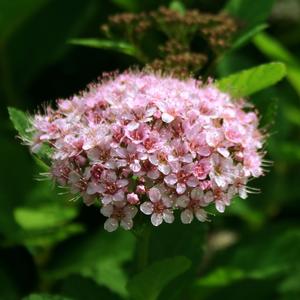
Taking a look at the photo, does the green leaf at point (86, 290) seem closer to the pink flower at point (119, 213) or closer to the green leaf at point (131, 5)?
the pink flower at point (119, 213)

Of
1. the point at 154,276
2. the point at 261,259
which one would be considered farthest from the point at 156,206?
the point at 261,259

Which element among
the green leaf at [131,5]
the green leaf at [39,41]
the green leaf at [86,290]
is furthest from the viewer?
the green leaf at [39,41]

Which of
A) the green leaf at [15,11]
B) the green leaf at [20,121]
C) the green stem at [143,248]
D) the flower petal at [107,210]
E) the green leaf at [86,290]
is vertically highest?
the green leaf at [15,11]

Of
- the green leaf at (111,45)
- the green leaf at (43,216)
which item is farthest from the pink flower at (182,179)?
the green leaf at (43,216)

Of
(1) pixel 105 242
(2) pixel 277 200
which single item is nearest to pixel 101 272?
(1) pixel 105 242

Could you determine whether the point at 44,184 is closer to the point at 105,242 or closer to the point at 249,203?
the point at 105,242

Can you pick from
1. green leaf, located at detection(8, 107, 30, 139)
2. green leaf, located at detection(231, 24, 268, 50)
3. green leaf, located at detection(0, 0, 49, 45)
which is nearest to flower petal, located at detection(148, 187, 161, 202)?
green leaf, located at detection(8, 107, 30, 139)

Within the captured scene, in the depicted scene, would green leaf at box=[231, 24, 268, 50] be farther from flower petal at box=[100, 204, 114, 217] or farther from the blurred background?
flower petal at box=[100, 204, 114, 217]
